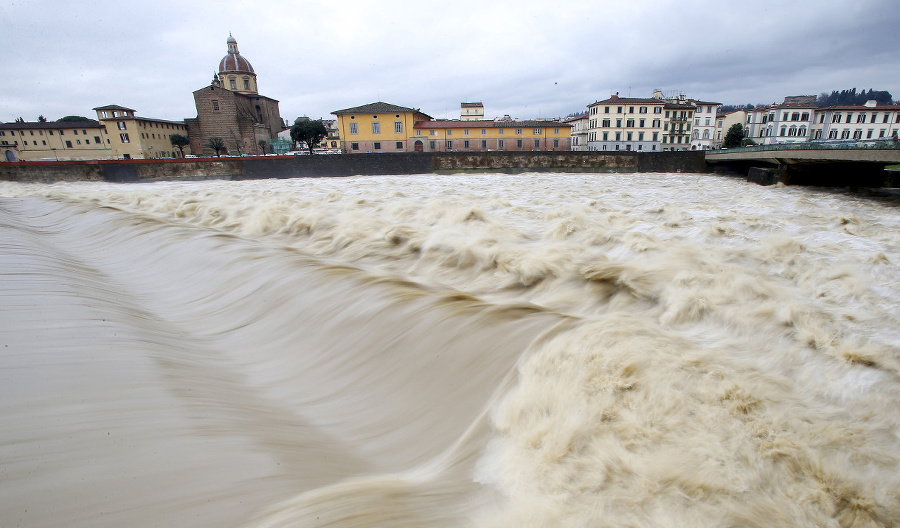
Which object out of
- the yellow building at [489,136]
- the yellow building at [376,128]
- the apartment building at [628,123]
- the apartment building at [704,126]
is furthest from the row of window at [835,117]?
the yellow building at [376,128]

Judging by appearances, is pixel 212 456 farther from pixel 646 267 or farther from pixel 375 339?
pixel 646 267

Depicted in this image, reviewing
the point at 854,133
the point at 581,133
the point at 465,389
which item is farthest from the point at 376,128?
the point at 854,133

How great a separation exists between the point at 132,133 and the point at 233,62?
759 inches

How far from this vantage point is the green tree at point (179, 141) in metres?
62.3

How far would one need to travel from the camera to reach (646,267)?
3.32 metres

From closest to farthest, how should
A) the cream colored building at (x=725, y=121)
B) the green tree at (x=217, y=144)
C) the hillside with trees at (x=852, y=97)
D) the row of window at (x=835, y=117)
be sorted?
1. the row of window at (x=835, y=117)
2. the green tree at (x=217, y=144)
3. the cream colored building at (x=725, y=121)
4. the hillside with trees at (x=852, y=97)

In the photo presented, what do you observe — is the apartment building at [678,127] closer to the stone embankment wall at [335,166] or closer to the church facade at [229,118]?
the stone embankment wall at [335,166]

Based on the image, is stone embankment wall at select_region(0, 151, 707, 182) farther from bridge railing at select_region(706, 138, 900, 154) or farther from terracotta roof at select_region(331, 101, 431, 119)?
terracotta roof at select_region(331, 101, 431, 119)

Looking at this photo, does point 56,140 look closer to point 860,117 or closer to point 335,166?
point 335,166

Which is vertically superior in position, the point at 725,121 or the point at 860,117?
the point at 725,121

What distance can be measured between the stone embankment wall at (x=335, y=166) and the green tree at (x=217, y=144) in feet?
136

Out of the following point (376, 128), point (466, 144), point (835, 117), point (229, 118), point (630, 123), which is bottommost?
point (466, 144)

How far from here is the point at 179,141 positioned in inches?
2463

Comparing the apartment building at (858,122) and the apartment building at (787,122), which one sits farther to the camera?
the apartment building at (787,122)
